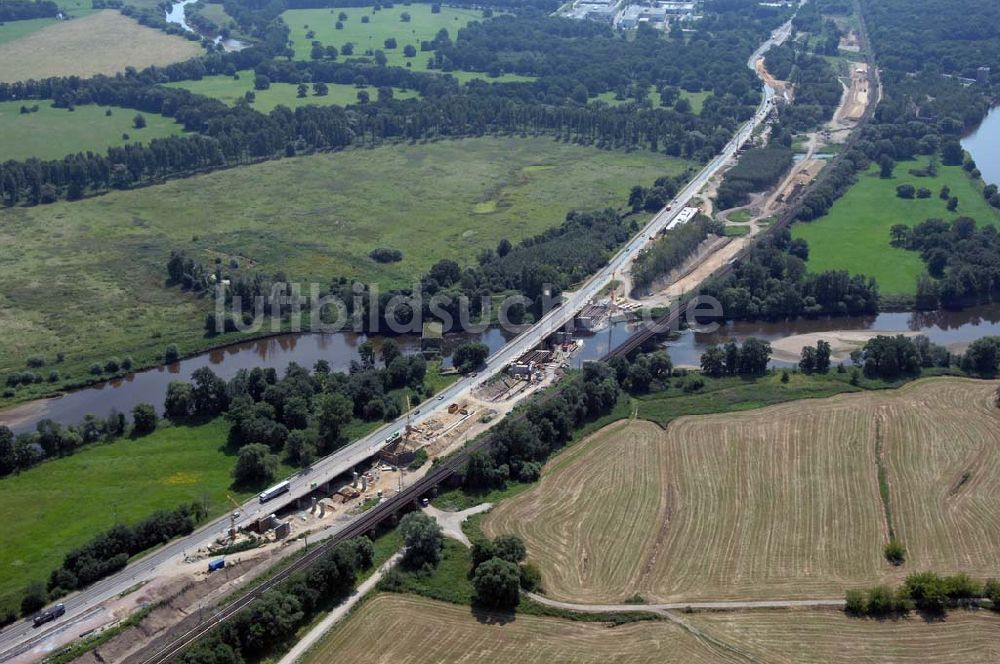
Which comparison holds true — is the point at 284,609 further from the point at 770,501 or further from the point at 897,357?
the point at 897,357

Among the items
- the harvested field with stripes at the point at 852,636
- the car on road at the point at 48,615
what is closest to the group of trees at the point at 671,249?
the harvested field with stripes at the point at 852,636

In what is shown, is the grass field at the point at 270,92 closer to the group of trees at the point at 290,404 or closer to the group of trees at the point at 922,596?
the group of trees at the point at 290,404

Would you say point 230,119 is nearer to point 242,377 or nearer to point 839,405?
point 242,377

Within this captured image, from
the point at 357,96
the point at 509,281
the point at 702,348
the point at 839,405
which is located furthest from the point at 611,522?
the point at 357,96

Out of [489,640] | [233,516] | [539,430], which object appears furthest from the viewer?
[539,430]

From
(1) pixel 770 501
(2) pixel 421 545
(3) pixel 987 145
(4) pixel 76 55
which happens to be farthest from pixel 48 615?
(4) pixel 76 55

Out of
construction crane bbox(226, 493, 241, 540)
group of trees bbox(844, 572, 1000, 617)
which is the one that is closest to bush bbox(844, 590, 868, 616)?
group of trees bbox(844, 572, 1000, 617)
